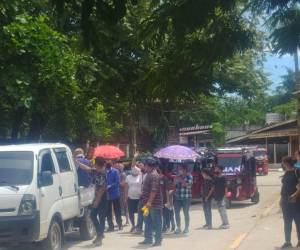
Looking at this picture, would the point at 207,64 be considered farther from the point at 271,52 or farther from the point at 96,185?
the point at 96,185

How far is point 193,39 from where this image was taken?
16.4ft

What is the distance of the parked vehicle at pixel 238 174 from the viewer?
71.7ft

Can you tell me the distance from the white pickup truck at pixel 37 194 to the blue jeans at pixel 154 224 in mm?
1342

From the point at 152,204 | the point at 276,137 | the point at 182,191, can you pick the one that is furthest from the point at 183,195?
the point at 276,137

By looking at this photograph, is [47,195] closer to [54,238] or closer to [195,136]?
[54,238]

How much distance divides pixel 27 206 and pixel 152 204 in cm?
299

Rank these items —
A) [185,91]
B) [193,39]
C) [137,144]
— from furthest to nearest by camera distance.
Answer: [137,144], [185,91], [193,39]

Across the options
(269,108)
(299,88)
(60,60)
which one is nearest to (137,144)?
(299,88)

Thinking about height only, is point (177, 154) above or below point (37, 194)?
above

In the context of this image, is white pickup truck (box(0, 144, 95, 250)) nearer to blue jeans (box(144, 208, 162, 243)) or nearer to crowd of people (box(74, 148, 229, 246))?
crowd of people (box(74, 148, 229, 246))

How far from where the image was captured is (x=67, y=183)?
38.4 feet

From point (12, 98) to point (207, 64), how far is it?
1153cm

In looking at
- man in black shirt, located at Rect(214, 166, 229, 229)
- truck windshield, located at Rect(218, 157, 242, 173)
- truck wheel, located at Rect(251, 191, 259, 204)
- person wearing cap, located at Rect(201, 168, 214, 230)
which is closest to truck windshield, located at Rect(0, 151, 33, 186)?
person wearing cap, located at Rect(201, 168, 214, 230)

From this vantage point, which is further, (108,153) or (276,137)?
(276,137)
